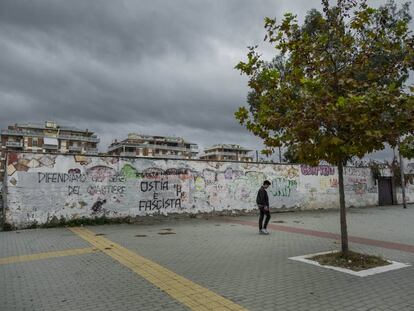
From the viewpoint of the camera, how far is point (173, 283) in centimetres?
614

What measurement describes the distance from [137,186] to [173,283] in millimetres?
10107

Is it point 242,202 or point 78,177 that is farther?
point 242,202

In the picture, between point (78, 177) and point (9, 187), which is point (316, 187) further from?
point (9, 187)

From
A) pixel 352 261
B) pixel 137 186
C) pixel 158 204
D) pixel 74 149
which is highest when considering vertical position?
pixel 74 149

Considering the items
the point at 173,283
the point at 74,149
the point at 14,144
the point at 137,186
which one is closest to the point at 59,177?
the point at 137,186

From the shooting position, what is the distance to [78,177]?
14734mm

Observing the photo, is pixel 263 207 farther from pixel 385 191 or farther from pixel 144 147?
pixel 144 147

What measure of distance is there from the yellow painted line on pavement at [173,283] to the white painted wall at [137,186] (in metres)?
5.61

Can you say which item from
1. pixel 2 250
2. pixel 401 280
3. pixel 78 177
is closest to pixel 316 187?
pixel 78 177

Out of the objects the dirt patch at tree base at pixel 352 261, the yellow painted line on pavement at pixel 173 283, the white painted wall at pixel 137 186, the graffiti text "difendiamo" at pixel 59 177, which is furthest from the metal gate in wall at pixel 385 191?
the yellow painted line on pavement at pixel 173 283

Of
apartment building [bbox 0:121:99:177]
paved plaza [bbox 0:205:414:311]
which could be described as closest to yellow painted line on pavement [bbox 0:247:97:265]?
paved plaza [bbox 0:205:414:311]

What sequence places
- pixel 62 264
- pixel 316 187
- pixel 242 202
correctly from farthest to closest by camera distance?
pixel 316 187 → pixel 242 202 → pixel 62 264

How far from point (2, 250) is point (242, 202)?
38.5 feet

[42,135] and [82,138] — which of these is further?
[82,138]
